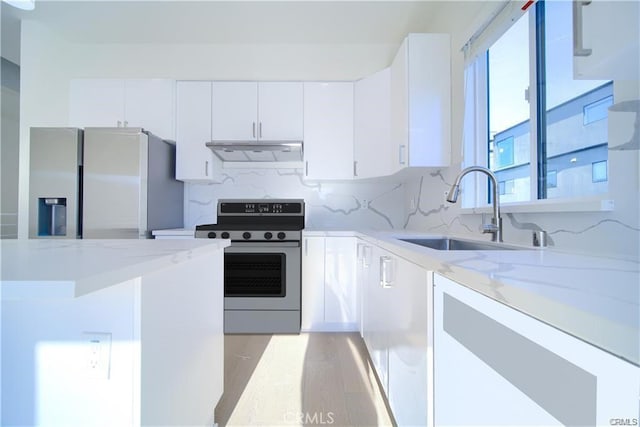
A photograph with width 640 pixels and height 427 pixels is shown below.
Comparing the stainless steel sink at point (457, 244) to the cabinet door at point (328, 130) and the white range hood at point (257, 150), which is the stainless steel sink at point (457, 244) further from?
the white range hood at point (257, 150)

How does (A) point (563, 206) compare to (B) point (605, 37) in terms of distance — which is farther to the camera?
(A) point (563, 206)

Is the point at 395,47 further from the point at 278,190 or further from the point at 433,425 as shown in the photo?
the point at 433,425

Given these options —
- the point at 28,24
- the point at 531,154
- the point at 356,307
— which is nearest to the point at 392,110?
the point at 531,154

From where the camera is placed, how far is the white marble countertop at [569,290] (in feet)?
1.11

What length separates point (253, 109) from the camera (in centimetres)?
271

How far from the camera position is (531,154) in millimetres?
1388

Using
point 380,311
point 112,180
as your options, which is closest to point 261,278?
point 380,311

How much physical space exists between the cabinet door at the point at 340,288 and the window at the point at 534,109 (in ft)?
3.56

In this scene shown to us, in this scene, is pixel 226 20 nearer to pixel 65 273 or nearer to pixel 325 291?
pixel 325 291

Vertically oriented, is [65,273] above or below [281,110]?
below

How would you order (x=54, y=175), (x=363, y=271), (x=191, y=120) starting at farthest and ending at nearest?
(x=191, y=120) < (x=54, y=175) < (x=363, y=271)

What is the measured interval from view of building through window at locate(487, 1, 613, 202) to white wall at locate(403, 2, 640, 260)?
0.14 metres

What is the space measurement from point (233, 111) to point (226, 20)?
0.79m

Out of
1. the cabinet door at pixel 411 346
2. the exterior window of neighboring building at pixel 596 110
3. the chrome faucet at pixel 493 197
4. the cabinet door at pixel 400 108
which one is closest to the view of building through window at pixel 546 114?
the exterior window of neighboring building at pixel 596 110
